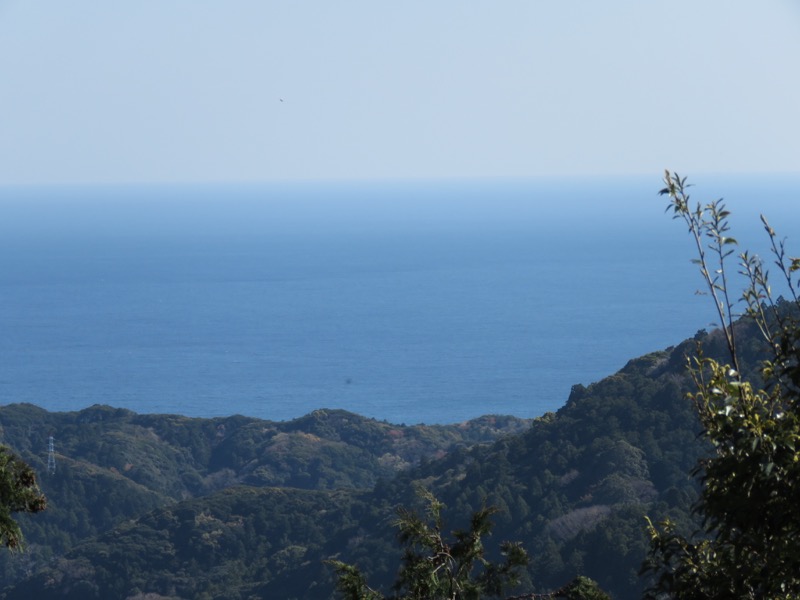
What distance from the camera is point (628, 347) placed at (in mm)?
114250

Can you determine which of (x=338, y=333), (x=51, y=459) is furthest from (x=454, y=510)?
(x=338, y=333)

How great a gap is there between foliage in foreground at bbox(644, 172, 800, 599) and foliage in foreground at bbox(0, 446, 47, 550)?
6.02m

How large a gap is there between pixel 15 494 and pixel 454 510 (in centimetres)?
3229

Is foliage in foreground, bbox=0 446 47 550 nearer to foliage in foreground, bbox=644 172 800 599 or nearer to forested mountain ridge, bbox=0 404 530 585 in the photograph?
foliage in foreground, bbox=644 172 800 599

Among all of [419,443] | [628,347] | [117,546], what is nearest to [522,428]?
[419,443]

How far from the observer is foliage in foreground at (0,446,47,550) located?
36.2 feet

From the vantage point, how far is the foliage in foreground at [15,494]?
11031mm

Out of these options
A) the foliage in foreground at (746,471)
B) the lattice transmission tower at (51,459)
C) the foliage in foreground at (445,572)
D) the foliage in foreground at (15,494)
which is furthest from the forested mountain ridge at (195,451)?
the foliage in foreground at (746,471)

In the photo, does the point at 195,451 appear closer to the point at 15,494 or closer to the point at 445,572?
the point at 15,494

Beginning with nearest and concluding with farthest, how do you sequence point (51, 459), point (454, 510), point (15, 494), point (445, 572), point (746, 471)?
point (746, 471) < point (445, 572) < point (15, 494) < point (454, 510) < point (51, 459)

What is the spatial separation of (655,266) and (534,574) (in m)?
151

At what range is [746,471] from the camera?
7012 millimetres

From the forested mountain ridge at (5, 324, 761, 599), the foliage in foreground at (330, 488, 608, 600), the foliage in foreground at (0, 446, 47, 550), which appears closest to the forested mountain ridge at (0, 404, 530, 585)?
the forested mountain ridge at (5, 324, 761, 599)

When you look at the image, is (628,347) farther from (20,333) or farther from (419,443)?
(20,333)
